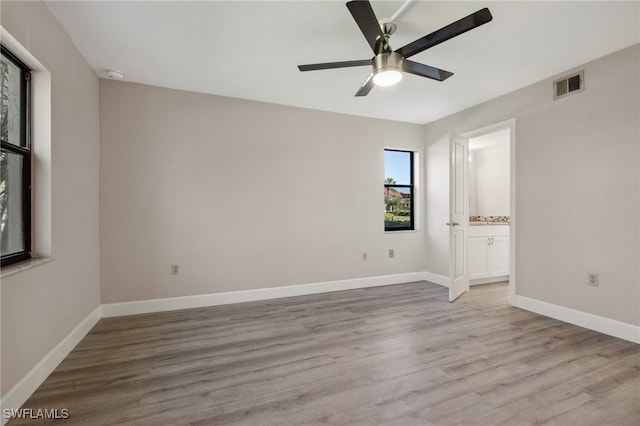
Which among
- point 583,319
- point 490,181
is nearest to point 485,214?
point 490,181

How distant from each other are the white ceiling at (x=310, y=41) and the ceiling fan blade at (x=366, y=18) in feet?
0.90

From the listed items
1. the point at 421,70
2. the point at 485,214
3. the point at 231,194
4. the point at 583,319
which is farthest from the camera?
the point at 485,214

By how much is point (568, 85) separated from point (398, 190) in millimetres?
2439

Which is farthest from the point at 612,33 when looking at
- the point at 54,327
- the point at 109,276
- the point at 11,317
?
the point at 109,276

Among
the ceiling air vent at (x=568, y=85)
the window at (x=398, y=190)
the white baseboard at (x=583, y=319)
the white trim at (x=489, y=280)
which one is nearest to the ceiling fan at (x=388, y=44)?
the ceiling air vent at (x=568, y=85)

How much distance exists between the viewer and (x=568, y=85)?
9.88 ft

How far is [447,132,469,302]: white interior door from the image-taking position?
12.6 feet

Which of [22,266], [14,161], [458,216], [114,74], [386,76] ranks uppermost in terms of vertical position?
[114,74]

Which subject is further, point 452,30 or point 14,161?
point 14,161

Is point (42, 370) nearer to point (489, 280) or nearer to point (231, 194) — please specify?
point (231, 194)

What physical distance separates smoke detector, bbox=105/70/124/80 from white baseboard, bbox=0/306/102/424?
241 cm

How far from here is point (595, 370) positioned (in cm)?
214

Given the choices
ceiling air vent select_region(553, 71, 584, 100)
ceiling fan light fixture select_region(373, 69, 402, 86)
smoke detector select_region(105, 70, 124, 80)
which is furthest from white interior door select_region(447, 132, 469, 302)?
smoke detector select_region(105, 70, 124, 80)

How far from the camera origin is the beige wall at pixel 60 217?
5.64 feet
